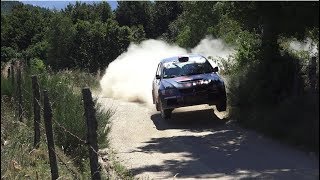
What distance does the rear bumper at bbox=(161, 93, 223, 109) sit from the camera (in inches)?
447

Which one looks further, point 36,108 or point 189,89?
point 189,89

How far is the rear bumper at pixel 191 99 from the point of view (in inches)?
447

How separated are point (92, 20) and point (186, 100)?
110ft

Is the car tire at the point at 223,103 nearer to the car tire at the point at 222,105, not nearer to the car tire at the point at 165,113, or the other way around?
the car tire at the point at 222,105

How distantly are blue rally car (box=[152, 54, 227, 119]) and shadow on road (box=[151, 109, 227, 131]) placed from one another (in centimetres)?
27

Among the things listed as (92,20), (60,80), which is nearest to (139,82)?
(60,80)

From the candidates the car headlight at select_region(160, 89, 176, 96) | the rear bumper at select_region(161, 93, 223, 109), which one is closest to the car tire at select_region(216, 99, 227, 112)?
the rear bumper at select_region(161, 93, 223, 109)

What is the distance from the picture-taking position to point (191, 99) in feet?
37.3

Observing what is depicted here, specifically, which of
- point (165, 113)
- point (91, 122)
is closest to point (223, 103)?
point (165, 113)

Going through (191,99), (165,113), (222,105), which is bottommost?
(165,113)

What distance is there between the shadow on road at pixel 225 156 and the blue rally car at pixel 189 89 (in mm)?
573

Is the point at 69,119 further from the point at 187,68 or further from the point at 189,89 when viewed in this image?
the point at 187,68

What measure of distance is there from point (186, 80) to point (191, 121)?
966mm

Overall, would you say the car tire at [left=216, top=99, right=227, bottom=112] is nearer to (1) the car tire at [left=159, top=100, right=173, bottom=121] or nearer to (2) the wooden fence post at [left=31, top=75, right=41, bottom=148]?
(1) the car tire at [left=159, top=100, right=173, bottom=121]
